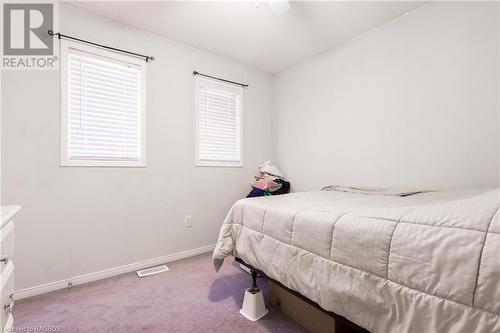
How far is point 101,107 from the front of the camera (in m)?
2.29

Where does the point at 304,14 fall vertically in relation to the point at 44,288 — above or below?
above

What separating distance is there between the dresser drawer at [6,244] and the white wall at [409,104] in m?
2.68

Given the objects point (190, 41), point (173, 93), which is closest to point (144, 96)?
point (173, 93)

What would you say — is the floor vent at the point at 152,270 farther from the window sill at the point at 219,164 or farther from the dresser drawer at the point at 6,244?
the dresser drawer at the point at 6,244

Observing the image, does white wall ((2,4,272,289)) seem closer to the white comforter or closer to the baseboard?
the baseboard

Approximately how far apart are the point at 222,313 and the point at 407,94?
2386 millimetres

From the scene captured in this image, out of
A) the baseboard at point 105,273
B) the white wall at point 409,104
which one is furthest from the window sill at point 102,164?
the white wall at point 409,104

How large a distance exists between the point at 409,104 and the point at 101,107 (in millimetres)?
2843

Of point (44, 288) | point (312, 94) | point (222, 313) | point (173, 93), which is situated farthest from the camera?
point (312, 94)

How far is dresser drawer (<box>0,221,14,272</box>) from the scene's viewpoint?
877mm

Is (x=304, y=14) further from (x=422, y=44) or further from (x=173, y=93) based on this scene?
(x=173, y=93)

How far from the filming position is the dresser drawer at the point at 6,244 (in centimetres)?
88

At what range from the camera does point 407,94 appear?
2.23 metres

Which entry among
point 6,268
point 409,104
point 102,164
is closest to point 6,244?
point 6,268
